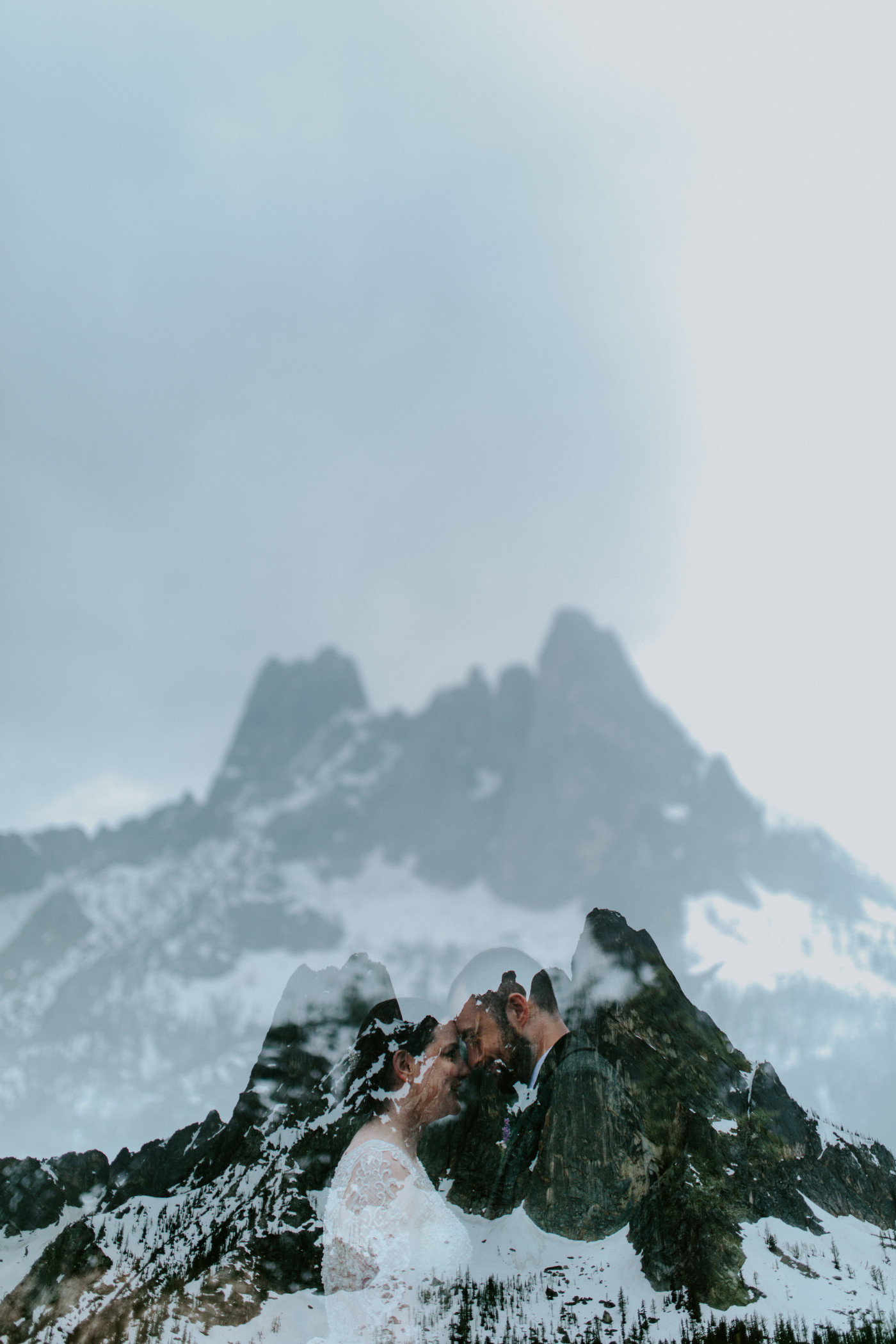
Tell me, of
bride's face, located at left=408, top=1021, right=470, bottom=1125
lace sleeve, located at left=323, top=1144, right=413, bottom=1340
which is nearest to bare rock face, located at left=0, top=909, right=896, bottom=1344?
bride's face, located at left=408, top=1021, right=470, bottom=1125

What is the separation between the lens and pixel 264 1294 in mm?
63781

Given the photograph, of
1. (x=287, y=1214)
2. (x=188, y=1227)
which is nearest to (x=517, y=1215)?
(x=287, y=1214)

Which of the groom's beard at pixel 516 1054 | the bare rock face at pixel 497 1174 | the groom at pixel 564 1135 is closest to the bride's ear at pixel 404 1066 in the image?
the groom at pixel 564 1135

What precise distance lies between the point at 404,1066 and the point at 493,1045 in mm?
7775

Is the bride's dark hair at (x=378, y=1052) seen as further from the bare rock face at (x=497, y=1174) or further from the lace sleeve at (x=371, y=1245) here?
the lace sleeve at (x=371, y=1245)

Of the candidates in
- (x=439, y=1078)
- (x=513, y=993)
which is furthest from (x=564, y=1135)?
(x=513, y=993)

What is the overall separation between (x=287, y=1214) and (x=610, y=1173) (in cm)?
2481

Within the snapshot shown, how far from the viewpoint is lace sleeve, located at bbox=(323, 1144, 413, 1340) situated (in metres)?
60.9

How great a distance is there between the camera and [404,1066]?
7506 centimetres

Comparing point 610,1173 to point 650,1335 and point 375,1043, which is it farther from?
point 375,1043

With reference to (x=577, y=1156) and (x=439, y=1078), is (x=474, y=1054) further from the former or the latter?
(x=577, y=1156)

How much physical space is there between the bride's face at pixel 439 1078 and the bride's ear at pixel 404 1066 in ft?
1.78

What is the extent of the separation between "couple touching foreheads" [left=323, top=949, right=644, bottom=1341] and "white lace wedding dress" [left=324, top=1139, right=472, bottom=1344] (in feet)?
0.28

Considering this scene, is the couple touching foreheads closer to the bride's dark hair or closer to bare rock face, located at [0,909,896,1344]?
the bride's dark hair
